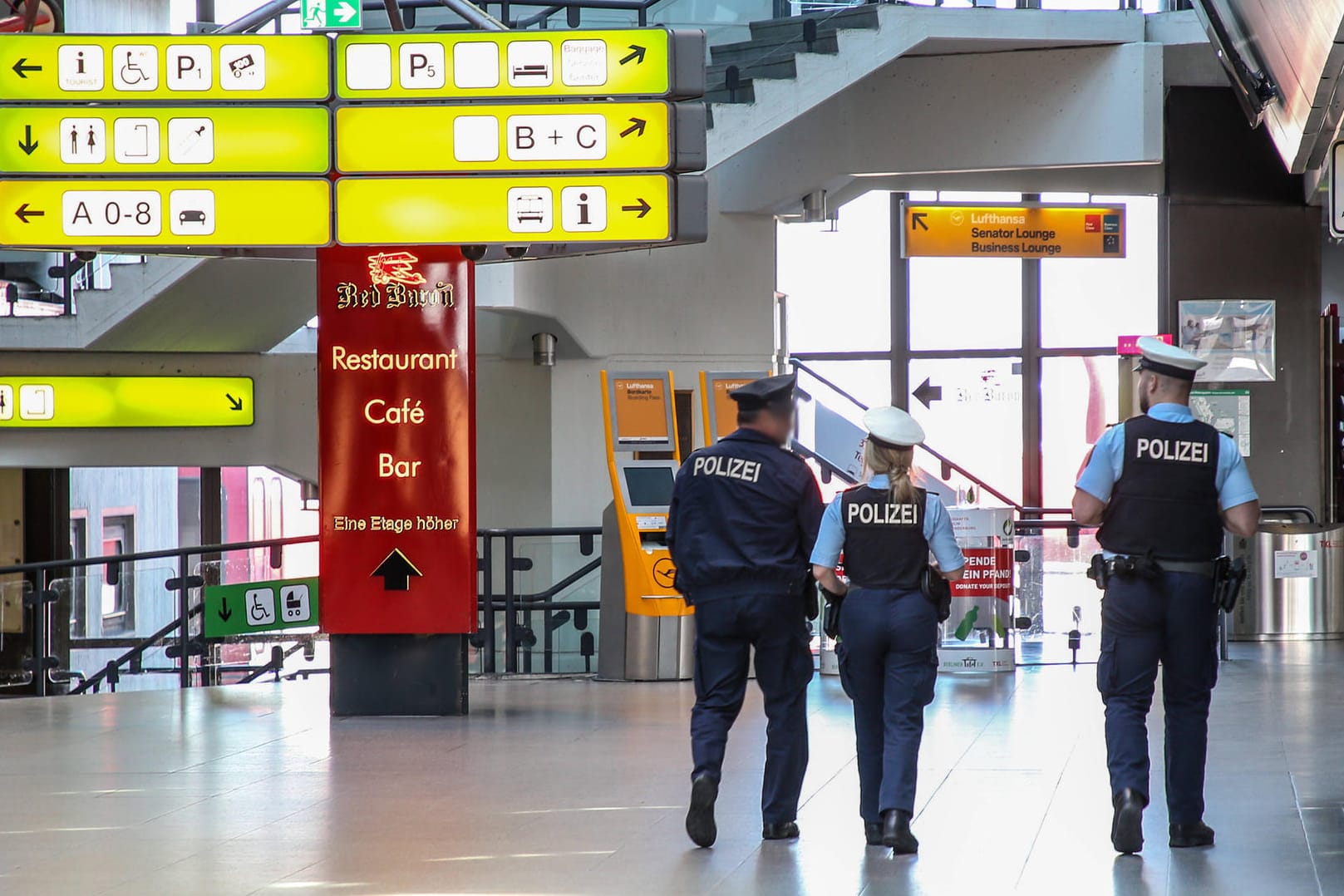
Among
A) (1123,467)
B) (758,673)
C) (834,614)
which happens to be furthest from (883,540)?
(1123,467)

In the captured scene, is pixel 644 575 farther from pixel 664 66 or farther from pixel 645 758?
pixel 664 66

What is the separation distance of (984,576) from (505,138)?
4390 mm

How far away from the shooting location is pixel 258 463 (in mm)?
13820

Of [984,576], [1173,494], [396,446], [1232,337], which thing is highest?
[1232,337]

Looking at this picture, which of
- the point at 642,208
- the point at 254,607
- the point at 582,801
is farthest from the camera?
the point at 254,607

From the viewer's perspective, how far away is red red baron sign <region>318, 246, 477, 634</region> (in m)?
8.29

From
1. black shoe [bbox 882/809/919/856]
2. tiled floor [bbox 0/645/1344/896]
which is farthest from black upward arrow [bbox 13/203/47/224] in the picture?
black shoe [bbox 882/809/919/856]

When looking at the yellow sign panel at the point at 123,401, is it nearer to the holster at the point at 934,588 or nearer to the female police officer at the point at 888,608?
the female police officer at the point at 888,608

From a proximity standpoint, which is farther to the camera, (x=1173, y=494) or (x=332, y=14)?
(x=332, y=14)

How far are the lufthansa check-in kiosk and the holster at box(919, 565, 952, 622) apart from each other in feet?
15.7

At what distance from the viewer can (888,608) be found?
5.11 metres

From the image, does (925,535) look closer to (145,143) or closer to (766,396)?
(766,396)

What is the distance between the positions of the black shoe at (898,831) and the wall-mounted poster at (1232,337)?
Answer: 8.85 metres

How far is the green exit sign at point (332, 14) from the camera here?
990cm
